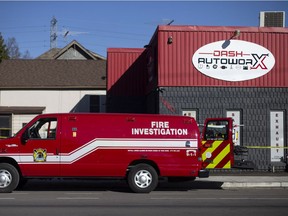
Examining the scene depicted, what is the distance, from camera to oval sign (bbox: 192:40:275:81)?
64.1 ft

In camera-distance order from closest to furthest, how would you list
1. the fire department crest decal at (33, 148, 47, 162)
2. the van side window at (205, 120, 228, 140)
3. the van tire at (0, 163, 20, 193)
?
the van tire at (0, 163, 20, 193) < the fire department crest decal at (33, 148, 47, 162) < the van side window at (205, 120, 228, 140)

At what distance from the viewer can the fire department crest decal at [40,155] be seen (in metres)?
13.1

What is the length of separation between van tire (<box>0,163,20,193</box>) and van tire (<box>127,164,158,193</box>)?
119 inches

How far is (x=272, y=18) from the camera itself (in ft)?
73.5

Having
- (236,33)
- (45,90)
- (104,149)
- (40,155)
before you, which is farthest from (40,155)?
(45,90)

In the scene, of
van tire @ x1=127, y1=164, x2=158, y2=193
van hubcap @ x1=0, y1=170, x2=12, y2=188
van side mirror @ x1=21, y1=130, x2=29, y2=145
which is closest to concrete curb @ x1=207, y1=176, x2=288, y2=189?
van tire @ x1=127, y1=164, x2=158, y2=193

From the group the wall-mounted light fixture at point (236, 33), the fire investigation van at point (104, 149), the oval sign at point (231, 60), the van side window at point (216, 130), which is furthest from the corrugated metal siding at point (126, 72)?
the fire investigation van at point (104, 149)

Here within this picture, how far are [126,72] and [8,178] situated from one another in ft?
48.0

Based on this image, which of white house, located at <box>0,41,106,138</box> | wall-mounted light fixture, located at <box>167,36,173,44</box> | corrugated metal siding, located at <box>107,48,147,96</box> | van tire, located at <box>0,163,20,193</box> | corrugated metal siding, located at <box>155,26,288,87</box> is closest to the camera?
van tire, located at <box>0,163,20,193</box>

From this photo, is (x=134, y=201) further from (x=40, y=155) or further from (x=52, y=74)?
(x=52, y=74)

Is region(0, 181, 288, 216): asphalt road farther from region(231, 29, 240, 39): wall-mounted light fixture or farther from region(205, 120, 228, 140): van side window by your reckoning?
region(231, 29, 240, 39): wall-mounted light fixture

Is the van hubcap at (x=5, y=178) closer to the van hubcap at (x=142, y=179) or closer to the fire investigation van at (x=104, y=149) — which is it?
the fire investigation van at (x=104, y=149)

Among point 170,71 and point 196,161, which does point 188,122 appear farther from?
point 170,71

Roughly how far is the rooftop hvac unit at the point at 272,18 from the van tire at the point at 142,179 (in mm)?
11924
